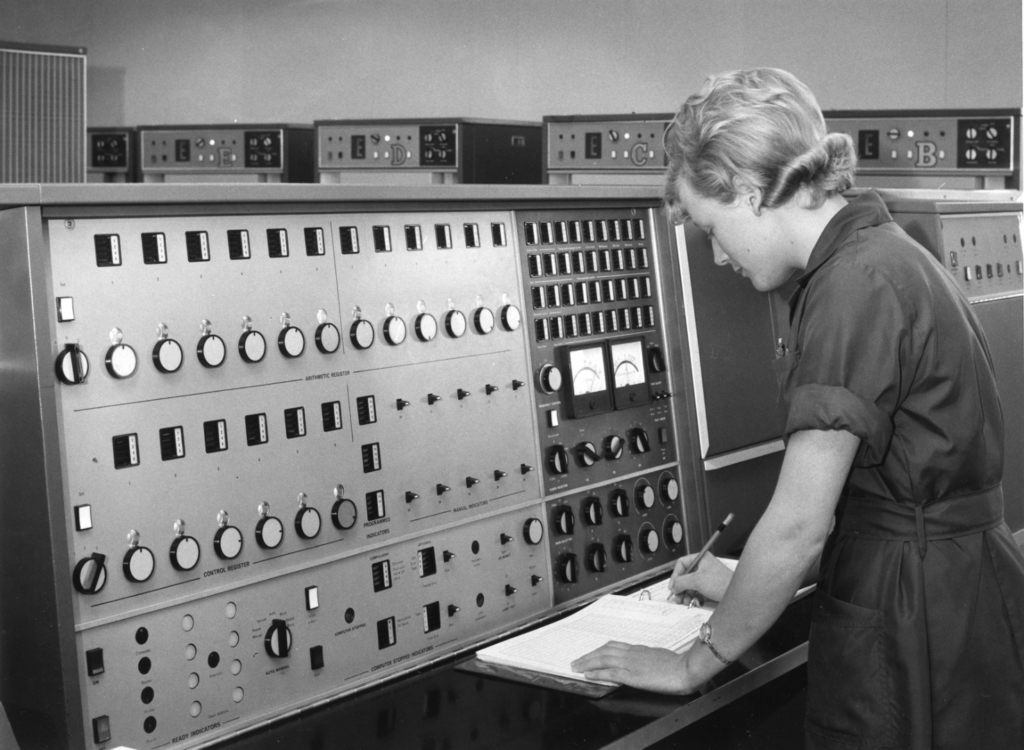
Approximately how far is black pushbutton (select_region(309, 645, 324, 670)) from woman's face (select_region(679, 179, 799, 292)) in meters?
0.75

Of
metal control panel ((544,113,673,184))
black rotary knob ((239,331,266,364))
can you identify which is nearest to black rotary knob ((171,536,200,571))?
black rotary knob ((239,331,266,364))

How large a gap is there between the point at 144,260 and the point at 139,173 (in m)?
3.77

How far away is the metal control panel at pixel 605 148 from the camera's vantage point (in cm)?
282

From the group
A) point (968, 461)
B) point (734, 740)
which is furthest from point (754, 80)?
point (734, 740)

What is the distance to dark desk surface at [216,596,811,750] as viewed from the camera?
136cm

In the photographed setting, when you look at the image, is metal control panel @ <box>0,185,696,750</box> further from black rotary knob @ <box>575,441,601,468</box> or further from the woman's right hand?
the woman's right hand

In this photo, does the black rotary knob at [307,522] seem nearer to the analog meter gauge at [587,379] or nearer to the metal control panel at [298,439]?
the metal control panel at [298,439]

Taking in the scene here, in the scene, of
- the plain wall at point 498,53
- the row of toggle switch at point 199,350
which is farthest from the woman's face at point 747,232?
the plain wall at point 498,53

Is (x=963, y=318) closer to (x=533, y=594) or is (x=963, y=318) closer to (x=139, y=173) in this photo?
(x=533, y=594)

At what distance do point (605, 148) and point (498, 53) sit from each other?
2.70m

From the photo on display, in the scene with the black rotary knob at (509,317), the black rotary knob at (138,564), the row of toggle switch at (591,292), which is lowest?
the black rotary knob at (138,564)

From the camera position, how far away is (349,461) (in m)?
1.53

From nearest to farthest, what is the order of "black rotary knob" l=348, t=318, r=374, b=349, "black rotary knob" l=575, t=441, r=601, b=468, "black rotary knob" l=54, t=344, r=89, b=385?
→ "black rotary knob" l=54, t=344, r=89, b=385
"black rotary knob" l=348, t=318, r=374, b=349
"black rotary knob" l=575, t=441, r=601, b=468

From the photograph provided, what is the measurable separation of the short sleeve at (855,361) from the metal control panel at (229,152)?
124 inches
